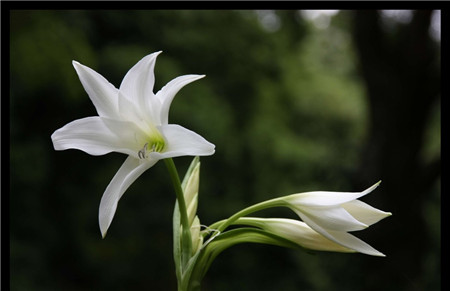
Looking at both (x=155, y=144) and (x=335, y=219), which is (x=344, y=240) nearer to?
(x=335, y=219)

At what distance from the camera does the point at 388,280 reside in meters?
2.33

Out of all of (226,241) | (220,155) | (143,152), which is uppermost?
(143,152)

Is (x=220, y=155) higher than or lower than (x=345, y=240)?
lower

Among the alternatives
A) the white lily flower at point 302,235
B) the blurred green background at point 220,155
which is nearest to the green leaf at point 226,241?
the white lily flower at point 302,235

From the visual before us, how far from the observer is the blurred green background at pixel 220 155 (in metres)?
2.36

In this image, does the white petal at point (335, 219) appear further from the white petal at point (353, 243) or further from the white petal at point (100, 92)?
the white petal at point (100, 92)

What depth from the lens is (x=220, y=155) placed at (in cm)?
272

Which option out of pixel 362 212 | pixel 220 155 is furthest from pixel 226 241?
pixel 220 155

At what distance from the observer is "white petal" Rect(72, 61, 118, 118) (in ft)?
1.90

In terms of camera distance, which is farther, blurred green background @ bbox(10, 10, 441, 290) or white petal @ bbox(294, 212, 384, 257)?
blurred green background @ bbox(10, 10, 441, 290)

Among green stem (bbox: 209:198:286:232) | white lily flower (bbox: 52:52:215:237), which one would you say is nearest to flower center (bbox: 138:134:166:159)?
white lily flower (bbox: 52:52:215:237)

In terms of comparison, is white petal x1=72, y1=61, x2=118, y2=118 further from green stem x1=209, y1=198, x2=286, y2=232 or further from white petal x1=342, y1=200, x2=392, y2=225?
white petal x1=342, y1=200, x2=392, y2=225

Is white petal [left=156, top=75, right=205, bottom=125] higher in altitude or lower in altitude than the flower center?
higher

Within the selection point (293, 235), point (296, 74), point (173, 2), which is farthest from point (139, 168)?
point (296, 74)
